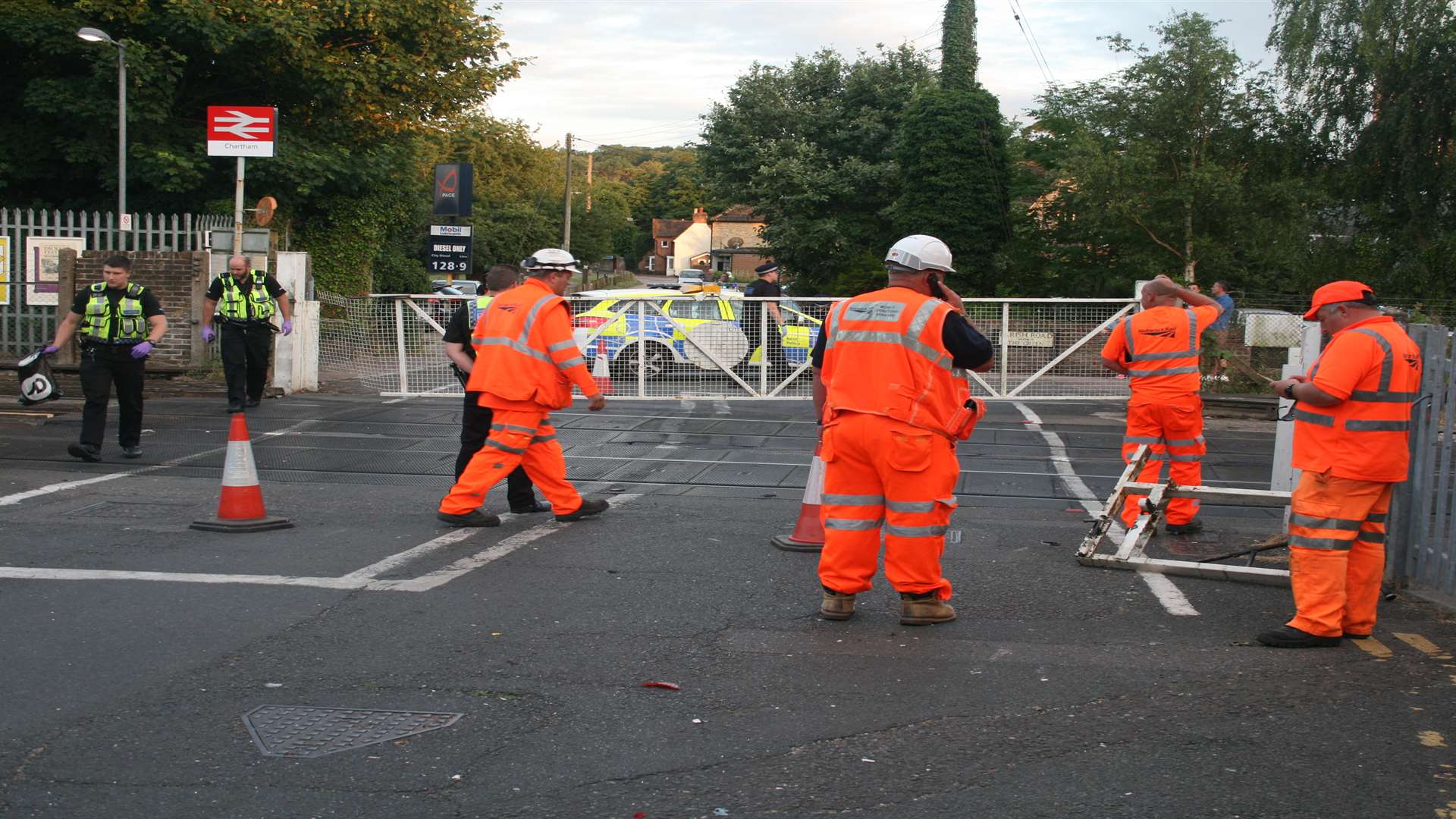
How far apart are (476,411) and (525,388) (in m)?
0.89

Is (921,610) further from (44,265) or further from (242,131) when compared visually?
(44,265)

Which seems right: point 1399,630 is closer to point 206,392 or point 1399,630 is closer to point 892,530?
point 892,530

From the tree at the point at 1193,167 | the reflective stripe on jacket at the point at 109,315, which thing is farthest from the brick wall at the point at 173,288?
the tree at the point at 1193,167

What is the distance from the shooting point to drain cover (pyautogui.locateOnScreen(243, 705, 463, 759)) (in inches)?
169

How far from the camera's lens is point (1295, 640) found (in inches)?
218

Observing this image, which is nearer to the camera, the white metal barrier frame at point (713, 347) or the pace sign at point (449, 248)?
the white metal barrier frame at point (713, 347)

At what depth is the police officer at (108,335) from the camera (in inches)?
425

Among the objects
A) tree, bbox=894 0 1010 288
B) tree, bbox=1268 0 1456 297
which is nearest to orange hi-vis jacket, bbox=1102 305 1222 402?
tree, bbox=1268 0 1456 297

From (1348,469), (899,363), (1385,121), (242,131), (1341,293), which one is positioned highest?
(1385,121)

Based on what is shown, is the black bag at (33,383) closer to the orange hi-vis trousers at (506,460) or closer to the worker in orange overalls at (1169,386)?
the orange hi-vis trousers at (506,460)

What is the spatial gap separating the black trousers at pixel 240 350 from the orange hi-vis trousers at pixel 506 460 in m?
7.00

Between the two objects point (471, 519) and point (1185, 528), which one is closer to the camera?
point (471, 519)

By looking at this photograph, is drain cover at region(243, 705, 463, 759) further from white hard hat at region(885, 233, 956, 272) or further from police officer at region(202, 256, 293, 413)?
police officer at region(202, 256, 293, 413)

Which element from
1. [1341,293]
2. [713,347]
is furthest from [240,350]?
[1341,293]
